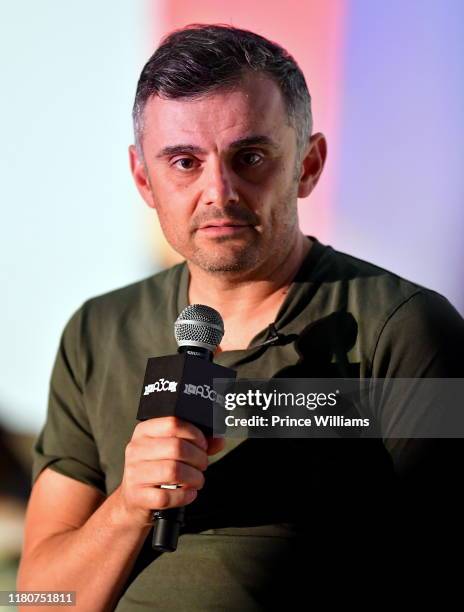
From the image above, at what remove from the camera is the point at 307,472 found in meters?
1.45

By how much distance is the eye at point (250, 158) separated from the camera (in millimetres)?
1466

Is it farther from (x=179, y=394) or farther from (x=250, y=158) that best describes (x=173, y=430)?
(x=250, y=158)

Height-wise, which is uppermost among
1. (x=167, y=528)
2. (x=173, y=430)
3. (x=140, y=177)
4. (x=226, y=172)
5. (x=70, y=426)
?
(x=140, y=177)

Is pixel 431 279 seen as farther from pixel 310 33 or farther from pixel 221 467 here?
pixel 221 467

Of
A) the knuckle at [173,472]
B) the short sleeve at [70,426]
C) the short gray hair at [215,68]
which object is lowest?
the knuckle at [173,472]

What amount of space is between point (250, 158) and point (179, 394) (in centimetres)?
55

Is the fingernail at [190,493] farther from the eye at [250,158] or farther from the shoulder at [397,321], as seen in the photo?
the eye at [250,158]

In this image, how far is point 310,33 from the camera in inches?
83.5

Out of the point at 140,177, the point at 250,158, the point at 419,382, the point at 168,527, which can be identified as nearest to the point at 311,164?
the point at 250,158

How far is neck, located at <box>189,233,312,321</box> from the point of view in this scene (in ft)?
5.25

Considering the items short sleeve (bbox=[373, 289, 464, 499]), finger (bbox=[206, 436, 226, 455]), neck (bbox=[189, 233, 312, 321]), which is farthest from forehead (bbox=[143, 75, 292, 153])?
finger (bbox=[206, 436, 226, 455])

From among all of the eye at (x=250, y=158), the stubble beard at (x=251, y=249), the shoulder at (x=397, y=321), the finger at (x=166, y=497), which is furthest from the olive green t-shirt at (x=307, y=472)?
the finger at (x=166, y=497)

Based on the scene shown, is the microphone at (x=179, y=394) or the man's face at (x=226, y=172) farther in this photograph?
the man's face at (x=226, y=172)

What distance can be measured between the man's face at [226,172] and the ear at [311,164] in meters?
0.09
